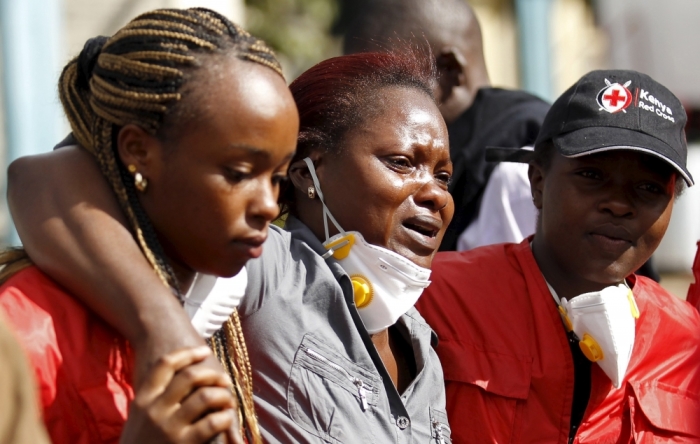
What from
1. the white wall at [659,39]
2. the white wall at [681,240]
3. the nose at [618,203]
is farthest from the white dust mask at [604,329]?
the white wall at [681,240]

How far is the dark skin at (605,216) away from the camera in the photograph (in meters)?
2.77

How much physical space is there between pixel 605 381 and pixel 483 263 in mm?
486

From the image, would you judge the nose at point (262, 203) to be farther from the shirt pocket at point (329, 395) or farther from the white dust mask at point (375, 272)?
the white dust mask at point (375, 272)

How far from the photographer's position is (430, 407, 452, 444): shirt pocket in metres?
2.40

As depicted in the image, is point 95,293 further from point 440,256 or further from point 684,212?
point 684,212

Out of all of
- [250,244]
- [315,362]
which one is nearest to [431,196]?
[315,362]

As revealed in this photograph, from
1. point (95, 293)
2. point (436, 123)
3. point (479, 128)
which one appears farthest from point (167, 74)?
point (479, 128)

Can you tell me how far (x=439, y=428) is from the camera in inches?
95.9

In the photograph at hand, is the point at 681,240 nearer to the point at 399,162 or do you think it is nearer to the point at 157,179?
the point at 399,162

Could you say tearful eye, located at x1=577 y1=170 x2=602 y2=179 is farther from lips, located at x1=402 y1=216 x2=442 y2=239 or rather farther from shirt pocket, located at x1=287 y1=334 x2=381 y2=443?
shirt pocket, located at x1=287 y1=334 x2=381 y2=443

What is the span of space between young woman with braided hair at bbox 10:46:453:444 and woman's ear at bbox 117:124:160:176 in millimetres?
397

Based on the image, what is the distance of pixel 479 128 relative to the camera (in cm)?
391

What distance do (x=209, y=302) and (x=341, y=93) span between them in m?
0.82

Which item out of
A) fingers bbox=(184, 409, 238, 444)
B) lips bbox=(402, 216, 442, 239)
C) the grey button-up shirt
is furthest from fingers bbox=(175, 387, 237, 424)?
lips bbox=(402, 216, 442, 239)
